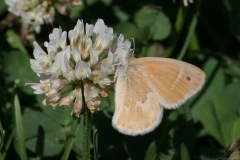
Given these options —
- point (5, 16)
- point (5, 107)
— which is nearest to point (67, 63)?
point (5, 107)

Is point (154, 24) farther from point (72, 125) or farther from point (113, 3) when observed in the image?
point (72, 125)

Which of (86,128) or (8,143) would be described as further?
Result: (8,143)

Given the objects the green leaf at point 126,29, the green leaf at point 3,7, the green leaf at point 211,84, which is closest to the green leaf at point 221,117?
the green leaf at point 211,84

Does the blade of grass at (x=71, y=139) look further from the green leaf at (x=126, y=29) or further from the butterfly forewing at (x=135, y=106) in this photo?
the green leaf at (x=126, y=29)

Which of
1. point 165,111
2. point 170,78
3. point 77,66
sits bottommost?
point 165,111

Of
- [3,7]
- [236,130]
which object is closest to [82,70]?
[236,130]

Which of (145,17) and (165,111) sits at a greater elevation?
(145,17)

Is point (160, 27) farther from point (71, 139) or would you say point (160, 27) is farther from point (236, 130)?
point (71, 139)

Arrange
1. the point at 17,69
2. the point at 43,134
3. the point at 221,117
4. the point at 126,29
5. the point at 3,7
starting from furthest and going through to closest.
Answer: the point at 3,7, the point at 126,29, the point at 17,69, the point at 221,117, the point at 43,134
